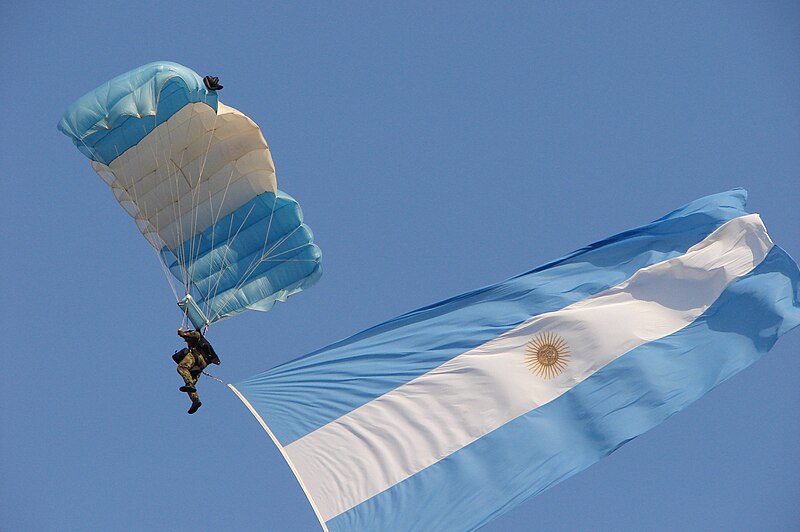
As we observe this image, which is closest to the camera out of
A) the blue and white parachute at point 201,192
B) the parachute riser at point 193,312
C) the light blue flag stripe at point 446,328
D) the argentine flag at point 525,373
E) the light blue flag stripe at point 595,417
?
the light blue flag stripe at point 595,417

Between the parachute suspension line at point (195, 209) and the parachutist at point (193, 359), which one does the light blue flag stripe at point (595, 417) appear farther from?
the parachute suspension line at point (195, 209)

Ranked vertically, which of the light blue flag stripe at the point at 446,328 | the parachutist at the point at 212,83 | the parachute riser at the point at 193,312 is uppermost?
the parachutist at the point at 212,83

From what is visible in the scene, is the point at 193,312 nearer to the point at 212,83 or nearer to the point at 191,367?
the point at 191,367

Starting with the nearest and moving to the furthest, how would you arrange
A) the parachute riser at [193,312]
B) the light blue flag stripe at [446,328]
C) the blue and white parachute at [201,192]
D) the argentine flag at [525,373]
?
the argentine flag at [525,373]
the light blue flag stripe at [446,328]
the blue and white parachute at [201,192]
the parachute riser at [193,312]

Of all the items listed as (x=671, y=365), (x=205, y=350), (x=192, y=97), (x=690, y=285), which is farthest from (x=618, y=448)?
(x=192, y=97)

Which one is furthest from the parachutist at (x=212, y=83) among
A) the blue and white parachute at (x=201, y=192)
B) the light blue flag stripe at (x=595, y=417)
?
the light blue flag stripe at (x=595, y=417)
